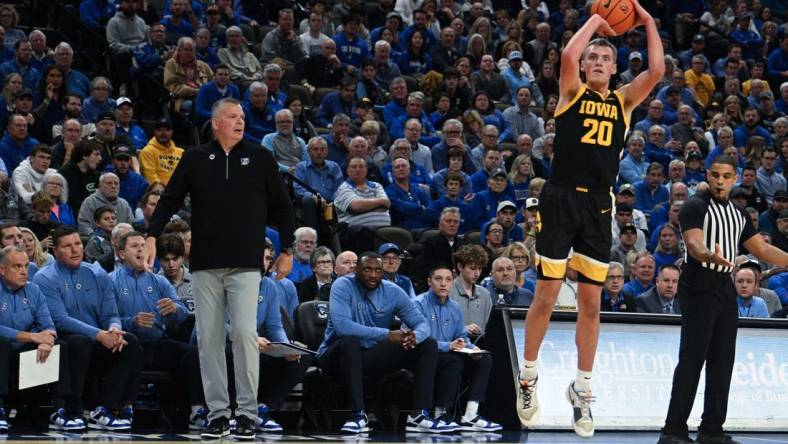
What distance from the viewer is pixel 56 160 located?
13.4 m

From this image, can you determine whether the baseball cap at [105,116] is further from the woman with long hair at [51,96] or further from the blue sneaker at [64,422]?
the blue sneaker at [64,422]

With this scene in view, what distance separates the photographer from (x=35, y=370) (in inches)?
340

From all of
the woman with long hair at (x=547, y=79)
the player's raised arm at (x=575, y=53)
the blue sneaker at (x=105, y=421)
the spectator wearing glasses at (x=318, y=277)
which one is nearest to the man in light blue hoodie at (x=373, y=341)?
the spectator wearing glasses at (x=318, y=277)

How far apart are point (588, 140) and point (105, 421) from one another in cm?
411

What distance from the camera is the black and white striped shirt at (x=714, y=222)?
846 cm

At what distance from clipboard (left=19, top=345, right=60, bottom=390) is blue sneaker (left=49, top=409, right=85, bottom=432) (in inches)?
11.1

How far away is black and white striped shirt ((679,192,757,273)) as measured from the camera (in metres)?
8.46

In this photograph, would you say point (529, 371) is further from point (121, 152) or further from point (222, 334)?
point (121, 152)

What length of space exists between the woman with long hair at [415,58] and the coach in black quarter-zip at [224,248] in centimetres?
1059

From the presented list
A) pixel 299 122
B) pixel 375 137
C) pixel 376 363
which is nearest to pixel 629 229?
pixel 375 137

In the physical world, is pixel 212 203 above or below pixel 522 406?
above

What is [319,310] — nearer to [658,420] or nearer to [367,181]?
[658,420]

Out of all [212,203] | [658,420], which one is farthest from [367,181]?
[212,203]

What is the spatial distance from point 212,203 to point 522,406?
2403mm
